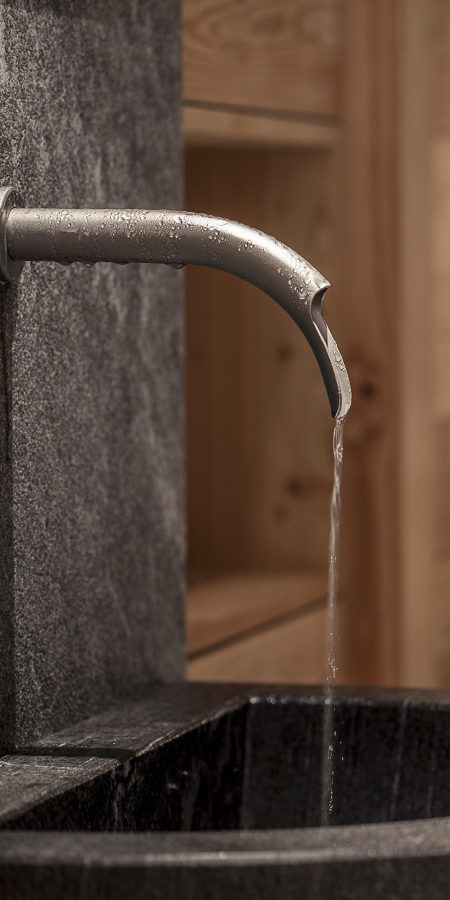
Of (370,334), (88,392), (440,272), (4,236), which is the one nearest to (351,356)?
(370,334)

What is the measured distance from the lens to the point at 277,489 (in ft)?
5.32

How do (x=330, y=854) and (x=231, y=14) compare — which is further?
(x=231, y=14)

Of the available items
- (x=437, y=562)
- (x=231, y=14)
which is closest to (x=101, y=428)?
(x=231, y=14)

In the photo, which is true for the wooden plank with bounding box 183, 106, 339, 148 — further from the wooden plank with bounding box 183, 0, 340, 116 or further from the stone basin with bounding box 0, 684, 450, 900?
the stone basin with bounding box 0, 684, 450, 900

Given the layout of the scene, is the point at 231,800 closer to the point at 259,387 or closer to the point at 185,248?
the point at 185,248

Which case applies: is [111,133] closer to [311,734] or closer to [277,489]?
[311,734]

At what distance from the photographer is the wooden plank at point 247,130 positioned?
131 cm

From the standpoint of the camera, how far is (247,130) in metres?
1.39

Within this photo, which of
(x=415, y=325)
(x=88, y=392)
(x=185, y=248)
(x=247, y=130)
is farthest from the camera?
(x=415, y=325)

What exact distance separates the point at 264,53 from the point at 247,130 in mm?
127

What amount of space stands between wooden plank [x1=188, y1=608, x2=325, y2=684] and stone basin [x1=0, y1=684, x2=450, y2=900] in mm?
559

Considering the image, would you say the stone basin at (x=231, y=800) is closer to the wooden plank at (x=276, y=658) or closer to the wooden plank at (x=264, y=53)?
the wooden plank at (x=276, y=658)

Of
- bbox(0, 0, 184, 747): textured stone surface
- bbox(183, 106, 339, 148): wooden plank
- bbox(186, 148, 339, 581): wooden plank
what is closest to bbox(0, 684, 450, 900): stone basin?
bbox(0, 0, 184, 747): textured stone surface

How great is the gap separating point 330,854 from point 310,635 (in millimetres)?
1124
